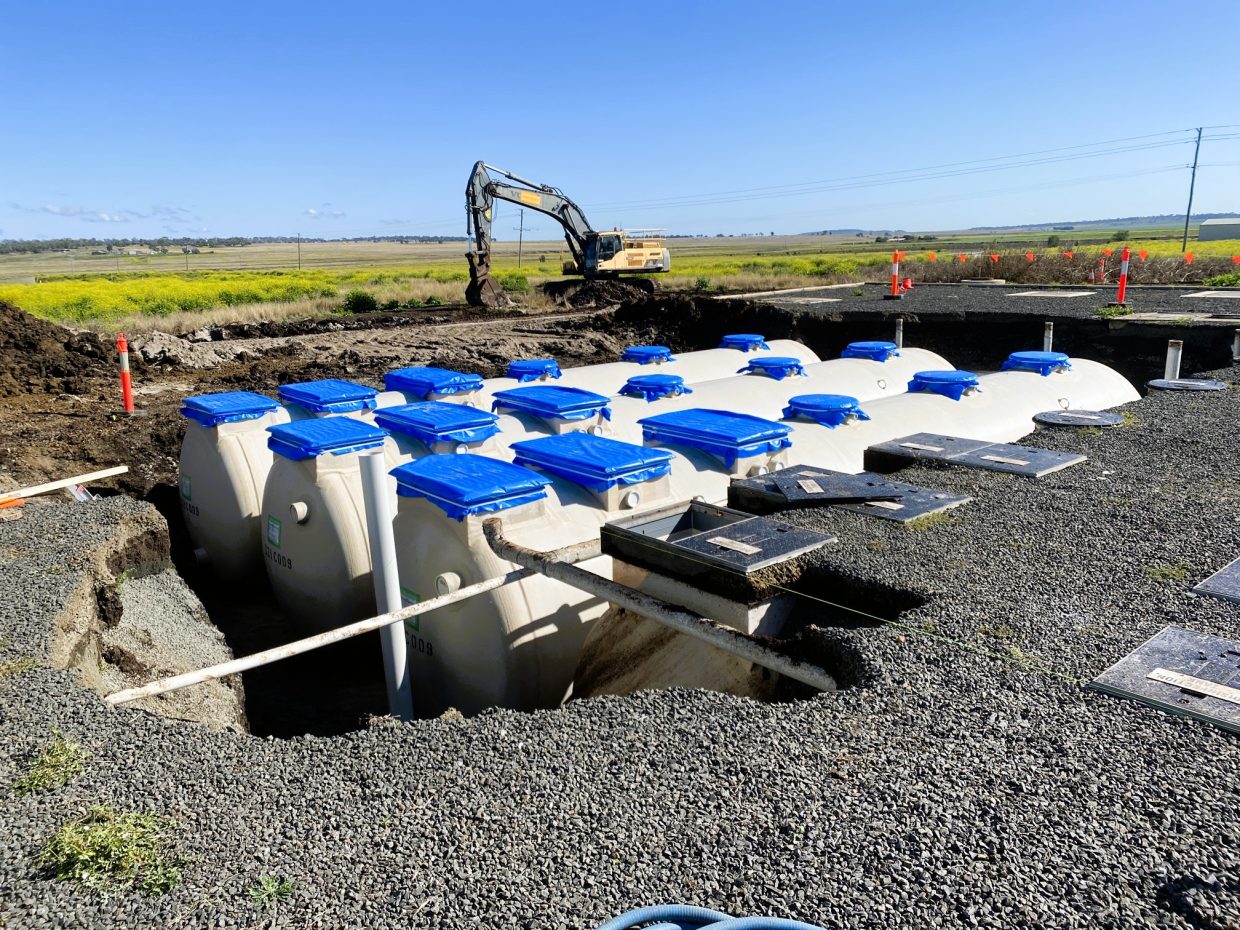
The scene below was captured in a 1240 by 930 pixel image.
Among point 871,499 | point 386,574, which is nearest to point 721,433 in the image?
point 871,499

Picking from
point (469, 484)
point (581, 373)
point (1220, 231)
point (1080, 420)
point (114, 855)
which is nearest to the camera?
point (114, 855)

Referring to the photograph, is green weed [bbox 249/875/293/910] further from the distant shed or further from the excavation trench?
the distant shed

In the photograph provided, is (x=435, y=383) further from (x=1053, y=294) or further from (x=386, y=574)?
(x=1053, y=294)

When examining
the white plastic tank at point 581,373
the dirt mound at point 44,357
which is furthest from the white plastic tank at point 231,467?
the dirt mound at point 44,357

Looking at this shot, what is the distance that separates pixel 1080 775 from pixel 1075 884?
632 millimetres

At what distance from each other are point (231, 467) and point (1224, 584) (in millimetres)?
8499

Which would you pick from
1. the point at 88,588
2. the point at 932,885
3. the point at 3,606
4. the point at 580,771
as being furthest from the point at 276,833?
the point at 88,588

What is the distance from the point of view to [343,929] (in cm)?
269

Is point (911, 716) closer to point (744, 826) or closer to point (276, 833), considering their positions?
point (744, 826)

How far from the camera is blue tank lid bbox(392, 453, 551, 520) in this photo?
620cm

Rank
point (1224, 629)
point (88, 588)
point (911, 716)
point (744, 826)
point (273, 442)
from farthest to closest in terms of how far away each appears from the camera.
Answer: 1. point (273, 442)
2. point (88, 588)
3. point (1224, 629)
4. point (911, 716)
5. point (744, 826)

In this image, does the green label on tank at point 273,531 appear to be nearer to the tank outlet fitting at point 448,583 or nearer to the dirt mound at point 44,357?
the tank outlet fitting at point 448,583

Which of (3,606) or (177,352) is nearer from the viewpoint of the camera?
(3,606)

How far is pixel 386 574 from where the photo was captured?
20.4ft
